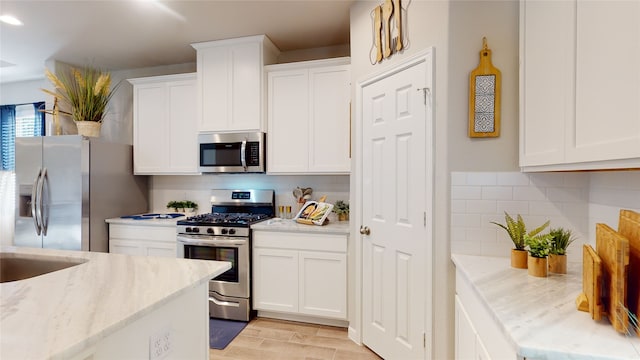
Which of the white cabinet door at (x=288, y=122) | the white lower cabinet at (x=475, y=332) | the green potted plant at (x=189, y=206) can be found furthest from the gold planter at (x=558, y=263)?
the green potted plant at (x=189, y=206)

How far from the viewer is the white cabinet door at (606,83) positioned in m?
0.89

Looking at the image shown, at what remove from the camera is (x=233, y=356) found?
2.35 m

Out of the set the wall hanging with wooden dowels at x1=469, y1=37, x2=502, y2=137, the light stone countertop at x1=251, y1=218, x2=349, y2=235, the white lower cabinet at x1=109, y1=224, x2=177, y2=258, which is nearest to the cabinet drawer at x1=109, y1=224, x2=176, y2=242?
the white lower cabinet at x1=109, y1=224, x2=177, y2=258

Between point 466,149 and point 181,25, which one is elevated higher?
point 181,25

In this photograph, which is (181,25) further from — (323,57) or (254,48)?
(323,57)

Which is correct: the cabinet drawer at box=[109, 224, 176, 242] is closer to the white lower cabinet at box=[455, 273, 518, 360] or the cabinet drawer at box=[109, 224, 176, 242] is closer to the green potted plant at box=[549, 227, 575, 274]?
the white lower cabinet at box=[455, 273, 518, 360]

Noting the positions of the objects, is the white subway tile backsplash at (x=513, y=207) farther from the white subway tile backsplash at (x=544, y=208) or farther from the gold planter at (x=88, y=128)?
the gold planter at (x=88, y=128)

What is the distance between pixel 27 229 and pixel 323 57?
3.60 meters

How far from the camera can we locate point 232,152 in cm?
320

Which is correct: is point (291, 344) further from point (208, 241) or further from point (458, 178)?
point (458, 178)

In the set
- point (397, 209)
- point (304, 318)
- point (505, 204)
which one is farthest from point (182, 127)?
point (505, 204)

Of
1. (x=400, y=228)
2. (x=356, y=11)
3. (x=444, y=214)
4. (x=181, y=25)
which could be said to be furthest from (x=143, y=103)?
(x=444, y=214)

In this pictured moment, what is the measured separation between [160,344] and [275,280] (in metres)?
1.86

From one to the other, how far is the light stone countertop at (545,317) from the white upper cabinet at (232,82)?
96.8 inches
